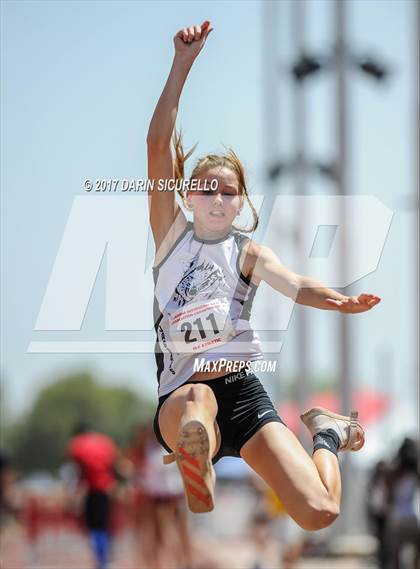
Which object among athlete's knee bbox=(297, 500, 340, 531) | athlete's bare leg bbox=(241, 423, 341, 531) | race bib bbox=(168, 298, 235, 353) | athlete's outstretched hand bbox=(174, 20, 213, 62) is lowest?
athlete's knee bbox=(297, 500, 340, 531)

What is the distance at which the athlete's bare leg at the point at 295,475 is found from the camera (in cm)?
671

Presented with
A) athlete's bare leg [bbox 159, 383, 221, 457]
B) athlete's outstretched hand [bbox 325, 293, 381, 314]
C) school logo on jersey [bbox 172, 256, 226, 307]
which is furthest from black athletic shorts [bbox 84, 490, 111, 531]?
athlete's outstretched hand [bbox 325, 293, 381, 314]

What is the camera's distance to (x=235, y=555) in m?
22.3

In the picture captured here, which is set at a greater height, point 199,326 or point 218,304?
point 218,304

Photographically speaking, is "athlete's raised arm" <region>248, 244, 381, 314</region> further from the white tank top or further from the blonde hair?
the blonde hair

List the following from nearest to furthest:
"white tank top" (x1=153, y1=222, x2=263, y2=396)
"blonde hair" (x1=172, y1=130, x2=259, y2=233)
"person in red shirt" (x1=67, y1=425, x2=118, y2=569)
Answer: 1. "white tank top" (x1=153, y1=222, x2=263, y2=396)
2. "blonde hair" (x1=172, y1=130, x2=259, y2=233)
3. "person in red shirt" (x1=67, y1=425, x2=118, y2=569)

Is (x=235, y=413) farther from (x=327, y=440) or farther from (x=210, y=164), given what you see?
(x=210, y=164)

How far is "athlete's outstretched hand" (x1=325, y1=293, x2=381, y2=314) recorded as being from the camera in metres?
6.80

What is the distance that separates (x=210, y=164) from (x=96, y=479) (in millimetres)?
8617

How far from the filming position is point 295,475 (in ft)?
22.0

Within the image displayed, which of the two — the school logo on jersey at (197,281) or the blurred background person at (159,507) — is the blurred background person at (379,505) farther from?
the school logo on jersey at (197,281)

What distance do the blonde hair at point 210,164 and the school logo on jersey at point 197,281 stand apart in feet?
0.95

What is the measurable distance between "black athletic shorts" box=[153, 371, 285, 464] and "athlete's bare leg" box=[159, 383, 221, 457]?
0.24ft

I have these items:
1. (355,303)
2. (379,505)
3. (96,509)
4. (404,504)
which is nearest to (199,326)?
(355,303)
